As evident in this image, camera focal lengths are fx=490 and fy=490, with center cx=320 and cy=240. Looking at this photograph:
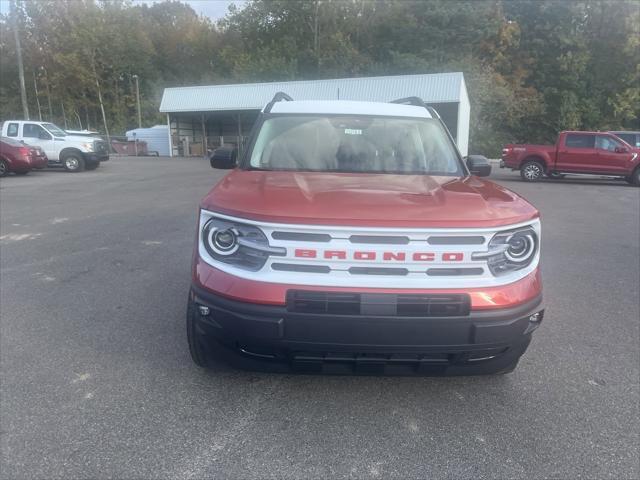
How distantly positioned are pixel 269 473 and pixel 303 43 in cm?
5363

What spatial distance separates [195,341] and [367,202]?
1302mm

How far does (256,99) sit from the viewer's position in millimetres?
32125

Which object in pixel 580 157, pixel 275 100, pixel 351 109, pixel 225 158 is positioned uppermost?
pixel 275 100

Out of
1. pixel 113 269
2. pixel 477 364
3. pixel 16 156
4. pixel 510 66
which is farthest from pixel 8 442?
pixel 510 66

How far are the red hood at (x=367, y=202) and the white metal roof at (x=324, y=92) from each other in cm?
2078

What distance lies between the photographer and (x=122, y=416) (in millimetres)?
2811

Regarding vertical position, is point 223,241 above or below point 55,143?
below

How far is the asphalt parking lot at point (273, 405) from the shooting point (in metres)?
2.45

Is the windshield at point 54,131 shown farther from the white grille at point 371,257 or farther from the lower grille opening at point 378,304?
the lower grille opening at point 378,304

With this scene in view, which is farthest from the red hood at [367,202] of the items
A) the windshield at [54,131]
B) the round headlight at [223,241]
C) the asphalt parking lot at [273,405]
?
the windshield at [54,131]

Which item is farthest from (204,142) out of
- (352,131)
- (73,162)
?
(352,131)

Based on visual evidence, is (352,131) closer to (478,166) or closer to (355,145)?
(355,145)

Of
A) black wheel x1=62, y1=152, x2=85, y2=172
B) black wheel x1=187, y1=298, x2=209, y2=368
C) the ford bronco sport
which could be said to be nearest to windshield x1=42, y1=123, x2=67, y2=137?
black wheel x1=62, y1=152, x2=85, y2=172

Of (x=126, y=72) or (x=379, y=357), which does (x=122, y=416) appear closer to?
(x=379, y=357)
